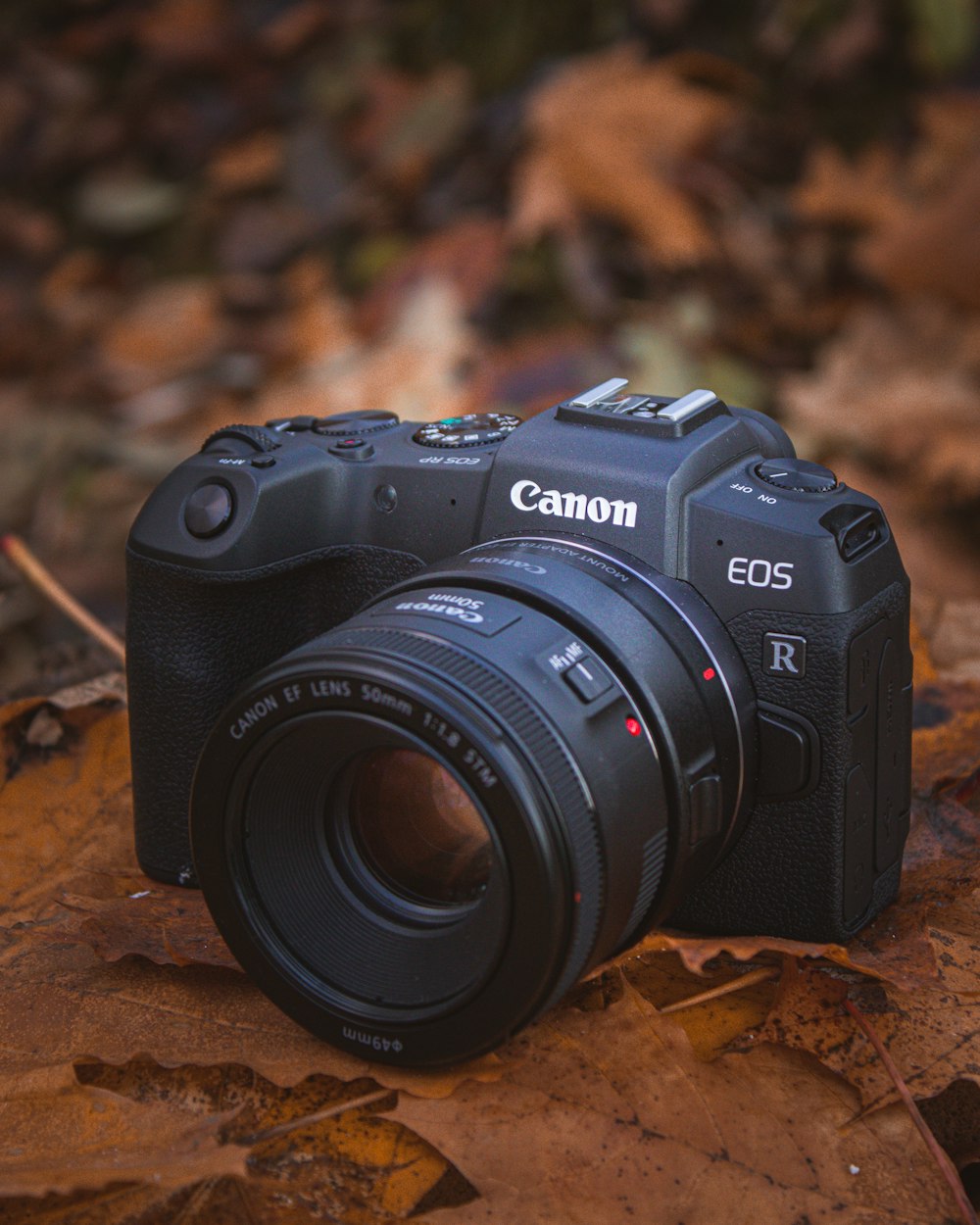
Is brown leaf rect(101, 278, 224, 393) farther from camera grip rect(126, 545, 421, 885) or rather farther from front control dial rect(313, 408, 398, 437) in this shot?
camera grip rect(126, 545, 421, 885)

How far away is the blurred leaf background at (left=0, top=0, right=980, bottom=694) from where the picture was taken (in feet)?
9.07

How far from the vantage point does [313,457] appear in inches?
57.9

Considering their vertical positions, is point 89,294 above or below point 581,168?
below

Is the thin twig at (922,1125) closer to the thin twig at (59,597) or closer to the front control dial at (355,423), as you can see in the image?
the front control dial at (355,423)

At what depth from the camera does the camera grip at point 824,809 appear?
4.11ft

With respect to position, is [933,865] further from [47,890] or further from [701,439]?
[47,890]

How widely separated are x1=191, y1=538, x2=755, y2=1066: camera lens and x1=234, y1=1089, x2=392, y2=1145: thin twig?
0.04m

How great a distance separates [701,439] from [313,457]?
40 centimetres

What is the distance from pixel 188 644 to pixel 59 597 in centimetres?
55

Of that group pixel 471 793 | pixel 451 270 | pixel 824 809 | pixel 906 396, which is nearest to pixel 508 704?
pixel 471 793

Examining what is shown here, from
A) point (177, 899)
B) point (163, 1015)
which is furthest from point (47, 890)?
point (163, 1015)

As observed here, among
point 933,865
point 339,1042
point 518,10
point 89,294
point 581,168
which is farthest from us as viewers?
point 89,294

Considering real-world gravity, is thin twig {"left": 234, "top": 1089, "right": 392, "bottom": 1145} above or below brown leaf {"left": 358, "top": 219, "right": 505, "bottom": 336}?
above

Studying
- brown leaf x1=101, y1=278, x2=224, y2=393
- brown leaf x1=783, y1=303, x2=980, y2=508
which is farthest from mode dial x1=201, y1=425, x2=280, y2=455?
brown leaf x1=101, y1=278, x2=224, y2=393
